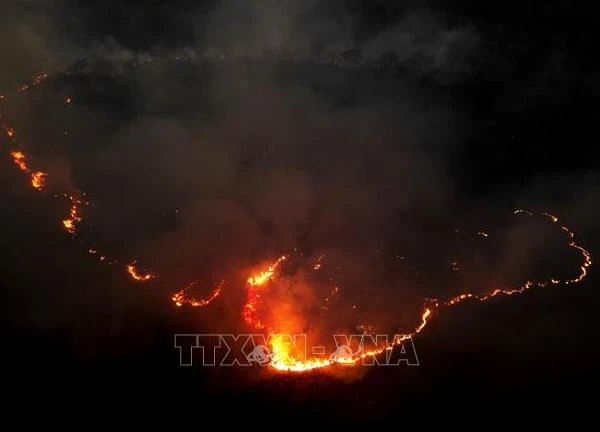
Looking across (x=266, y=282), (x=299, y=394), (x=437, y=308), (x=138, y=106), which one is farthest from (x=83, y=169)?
(x=437, y=308)

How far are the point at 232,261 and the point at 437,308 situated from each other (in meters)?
→ 6.59

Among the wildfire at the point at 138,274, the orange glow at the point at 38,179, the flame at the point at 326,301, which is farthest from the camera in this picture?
the orange glow at the point at 38,179

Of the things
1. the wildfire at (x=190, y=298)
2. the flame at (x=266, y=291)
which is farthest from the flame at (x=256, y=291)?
the wildfire at (x=190, y=298)

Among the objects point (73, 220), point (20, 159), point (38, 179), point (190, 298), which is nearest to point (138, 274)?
point (190, 298)

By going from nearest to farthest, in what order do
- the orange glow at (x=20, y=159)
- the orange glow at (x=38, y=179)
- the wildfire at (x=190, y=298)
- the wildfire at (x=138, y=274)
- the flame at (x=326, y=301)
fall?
the flame at (x=326, y=301) < the wildfire at (x=190, y=298) < the wildfire at (x=138, y=274) < the orange glow at (x=38, y=179) < the orange glow at (x=20, y=159)

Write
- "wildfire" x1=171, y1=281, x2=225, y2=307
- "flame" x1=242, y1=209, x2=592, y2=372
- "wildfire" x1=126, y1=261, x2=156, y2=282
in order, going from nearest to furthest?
"flame" x1=242, y1=209, x2=592, y2=372 < "wildfire" x1=171, y1=281, x2=225, y2=307 < "wildfire" x1=126, y1=261, x2=156, y2=282

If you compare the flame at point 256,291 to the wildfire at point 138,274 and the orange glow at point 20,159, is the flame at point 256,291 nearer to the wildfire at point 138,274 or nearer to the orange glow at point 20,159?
the wildfire at point 138,274

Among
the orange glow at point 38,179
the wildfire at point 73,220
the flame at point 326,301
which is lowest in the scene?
the flame at point 326,301

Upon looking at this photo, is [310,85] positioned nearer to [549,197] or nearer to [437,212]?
[437,212]

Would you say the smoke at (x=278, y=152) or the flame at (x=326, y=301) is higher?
the smoke at (x=278, y=152)

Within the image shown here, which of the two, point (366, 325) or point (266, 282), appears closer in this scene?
point (366, 325)

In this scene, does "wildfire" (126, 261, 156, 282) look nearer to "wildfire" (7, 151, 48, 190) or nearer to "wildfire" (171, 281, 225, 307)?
"wildfire" (171, 281, 225, 307)

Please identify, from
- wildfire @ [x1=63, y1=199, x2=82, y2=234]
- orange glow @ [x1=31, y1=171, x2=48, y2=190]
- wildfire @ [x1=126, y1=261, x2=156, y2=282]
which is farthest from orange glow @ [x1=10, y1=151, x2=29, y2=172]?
wildfire @ [x1=126, y1=261, x2=156, y2=282]

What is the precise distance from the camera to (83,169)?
818 inches
